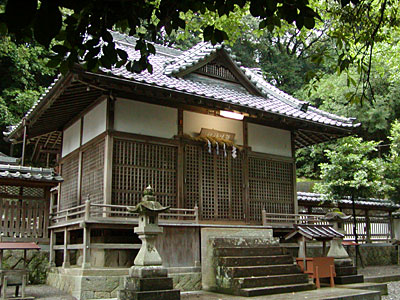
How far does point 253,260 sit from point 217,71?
23.1ft

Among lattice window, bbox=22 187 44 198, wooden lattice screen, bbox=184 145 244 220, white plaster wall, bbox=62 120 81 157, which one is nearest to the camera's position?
wooden lattice screen, bbox=184 145 244 220

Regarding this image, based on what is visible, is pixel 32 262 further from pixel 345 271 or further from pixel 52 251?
pixel 345 271

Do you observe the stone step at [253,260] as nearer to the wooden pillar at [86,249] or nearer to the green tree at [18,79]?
the wooden pillar at [86,249]

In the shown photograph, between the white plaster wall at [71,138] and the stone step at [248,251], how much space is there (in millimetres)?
6365

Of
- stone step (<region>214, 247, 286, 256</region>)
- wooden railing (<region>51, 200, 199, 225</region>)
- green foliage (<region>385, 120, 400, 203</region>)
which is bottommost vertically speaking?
stone step (<region>214, 247, 286, 256</region>)

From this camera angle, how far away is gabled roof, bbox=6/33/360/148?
10.8 meters

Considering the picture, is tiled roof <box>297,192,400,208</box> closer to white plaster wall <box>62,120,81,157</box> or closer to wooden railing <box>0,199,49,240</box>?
white plaster wall <box>62,120,81,157</box>

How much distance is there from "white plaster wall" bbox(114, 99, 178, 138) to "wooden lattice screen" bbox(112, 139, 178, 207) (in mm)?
406

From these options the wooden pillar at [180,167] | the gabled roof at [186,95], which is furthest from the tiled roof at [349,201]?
the wooden pillar at [180,167]

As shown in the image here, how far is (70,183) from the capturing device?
1433cm

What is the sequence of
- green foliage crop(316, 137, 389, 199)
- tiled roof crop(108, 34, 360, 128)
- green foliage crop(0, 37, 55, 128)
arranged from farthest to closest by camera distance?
green foliage crop(0, 37, 55, 128) < green foliage crop(316, 137, 389, 199) < tiled roof crop(108, 34, 360, 128)

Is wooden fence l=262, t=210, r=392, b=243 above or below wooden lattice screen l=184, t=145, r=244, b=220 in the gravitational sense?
below

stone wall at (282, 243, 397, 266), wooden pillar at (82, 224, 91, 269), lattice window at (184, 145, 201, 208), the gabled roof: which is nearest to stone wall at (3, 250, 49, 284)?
wooden pillar at (82, 224, 91, 269)

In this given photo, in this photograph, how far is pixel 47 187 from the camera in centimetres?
1294
